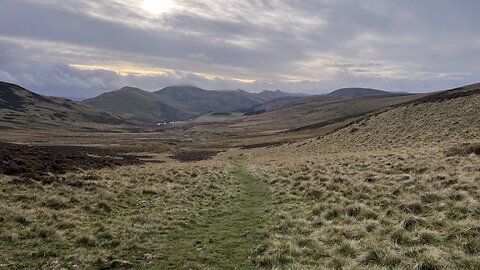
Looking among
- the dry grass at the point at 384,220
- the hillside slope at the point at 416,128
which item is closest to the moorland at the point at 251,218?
the dry grass at the point at 384,220

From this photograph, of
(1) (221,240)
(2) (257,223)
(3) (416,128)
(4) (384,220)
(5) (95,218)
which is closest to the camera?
(4) (384,220)

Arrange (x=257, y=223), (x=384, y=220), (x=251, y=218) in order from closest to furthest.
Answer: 1. (x=384, y=220)
2. (x=257, y=223)
3. (x=251, y=218)

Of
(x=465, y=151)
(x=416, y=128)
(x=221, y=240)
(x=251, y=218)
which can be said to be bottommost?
(x=251, y=218)

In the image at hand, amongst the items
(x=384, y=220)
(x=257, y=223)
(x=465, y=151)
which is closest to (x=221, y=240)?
(x=257, y=223)

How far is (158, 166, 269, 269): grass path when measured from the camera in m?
10.6

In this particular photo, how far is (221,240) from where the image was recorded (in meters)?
12.9

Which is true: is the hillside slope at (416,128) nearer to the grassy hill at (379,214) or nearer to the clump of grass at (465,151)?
the clump of grass at (465,151)

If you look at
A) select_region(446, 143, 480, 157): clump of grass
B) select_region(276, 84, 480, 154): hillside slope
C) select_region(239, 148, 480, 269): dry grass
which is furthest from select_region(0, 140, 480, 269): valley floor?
select_region(276, 84, 480, 154): hillside slope

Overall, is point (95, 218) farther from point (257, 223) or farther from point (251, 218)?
point (257, 223)

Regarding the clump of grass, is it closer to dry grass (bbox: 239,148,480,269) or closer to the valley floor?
the valley floor

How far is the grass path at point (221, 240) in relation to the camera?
34.9ft

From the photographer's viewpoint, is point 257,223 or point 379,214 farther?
point 257,223

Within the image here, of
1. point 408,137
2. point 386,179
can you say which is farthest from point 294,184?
point 408,137

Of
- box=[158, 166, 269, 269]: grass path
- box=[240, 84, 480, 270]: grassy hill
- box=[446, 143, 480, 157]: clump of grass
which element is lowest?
box=[158, 166, 269, 269]: grass path
